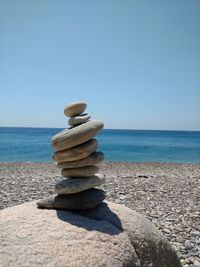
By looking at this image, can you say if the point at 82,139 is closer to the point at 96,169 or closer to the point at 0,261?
the point at 96,169

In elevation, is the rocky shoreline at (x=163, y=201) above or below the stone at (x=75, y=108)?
below

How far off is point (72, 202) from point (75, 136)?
0.92 meters

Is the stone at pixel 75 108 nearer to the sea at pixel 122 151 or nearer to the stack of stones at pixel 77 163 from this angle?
the stack of stones at pixel 77 163

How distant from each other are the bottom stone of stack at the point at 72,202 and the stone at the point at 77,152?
54 centimetres

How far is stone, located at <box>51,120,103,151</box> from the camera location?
15.6ft

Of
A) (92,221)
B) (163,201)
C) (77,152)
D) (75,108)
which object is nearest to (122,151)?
(163,201)

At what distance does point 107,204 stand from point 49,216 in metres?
1.07

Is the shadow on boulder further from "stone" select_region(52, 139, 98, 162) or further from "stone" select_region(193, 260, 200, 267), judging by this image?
"stone" select_region(193, 260, 200, 267)

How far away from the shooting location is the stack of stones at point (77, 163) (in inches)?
189

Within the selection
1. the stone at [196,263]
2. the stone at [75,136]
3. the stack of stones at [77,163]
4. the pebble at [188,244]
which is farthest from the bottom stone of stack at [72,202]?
the pebble at [188,244]

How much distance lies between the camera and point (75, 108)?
509cm

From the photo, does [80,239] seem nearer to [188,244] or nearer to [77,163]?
[77,163]

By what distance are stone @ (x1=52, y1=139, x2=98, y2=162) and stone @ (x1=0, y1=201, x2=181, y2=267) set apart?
29.4 inches

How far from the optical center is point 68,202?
4.79 meters
